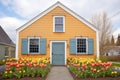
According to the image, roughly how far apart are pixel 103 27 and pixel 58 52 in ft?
62.4

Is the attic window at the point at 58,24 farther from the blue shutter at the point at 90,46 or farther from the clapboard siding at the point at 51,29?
the blue shutter at the point at 90,46

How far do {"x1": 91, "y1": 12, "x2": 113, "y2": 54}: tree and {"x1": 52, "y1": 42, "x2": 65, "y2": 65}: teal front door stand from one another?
1791 centimetres

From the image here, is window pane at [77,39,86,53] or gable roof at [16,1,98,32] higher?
gable roof at [16,1,98,32]

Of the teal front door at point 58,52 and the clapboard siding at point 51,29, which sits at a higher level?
the clapboard siding at point 51,29

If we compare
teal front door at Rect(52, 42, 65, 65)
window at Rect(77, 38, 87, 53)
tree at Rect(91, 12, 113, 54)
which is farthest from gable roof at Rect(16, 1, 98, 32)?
tree at Rect(91, 12, 113, 54)

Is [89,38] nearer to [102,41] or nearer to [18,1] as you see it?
[18,1]

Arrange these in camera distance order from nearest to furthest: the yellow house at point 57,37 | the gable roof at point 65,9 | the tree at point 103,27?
the yellow house at point 57,37, the gable roof at point 65,9, the tree at point 103,27

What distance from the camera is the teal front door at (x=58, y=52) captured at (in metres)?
16.7

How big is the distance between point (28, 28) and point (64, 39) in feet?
11.7

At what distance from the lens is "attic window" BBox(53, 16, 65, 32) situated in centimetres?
1686

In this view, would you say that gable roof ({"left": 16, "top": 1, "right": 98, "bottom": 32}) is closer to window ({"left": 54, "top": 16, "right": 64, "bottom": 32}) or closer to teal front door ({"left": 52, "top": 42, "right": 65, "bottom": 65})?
window ({"left": 54, "top": 16, "right": 64, "bottom": 32})

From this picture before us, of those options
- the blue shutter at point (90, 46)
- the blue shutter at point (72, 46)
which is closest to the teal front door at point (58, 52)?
the blue shutter at point (72, 46)

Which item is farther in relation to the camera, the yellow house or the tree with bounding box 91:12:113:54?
the tree with bounding box 91:12:113:54

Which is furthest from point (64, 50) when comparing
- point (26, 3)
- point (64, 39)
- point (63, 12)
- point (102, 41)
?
point (102, 41)
